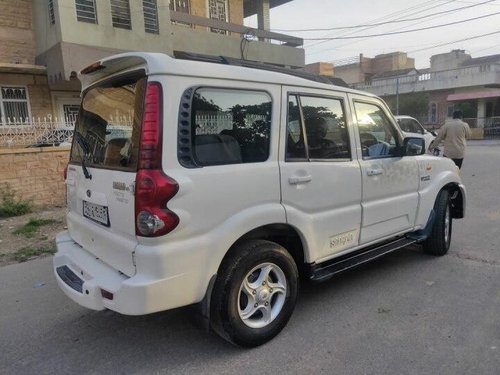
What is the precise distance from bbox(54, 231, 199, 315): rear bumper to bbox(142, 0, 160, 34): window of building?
10960 millimetres

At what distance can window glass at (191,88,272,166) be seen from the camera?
276cm

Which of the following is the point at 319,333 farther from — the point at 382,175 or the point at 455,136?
the point at 455,136

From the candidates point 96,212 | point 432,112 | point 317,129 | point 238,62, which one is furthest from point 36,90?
point 432,112

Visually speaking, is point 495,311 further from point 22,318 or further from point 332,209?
point 22,318

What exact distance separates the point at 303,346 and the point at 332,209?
1113 millimetres

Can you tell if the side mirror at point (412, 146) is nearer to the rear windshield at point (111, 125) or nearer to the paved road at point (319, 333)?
the paved road at point (319, 333)

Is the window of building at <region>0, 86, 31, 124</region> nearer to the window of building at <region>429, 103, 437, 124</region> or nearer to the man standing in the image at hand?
the man standing

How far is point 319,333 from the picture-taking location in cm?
325

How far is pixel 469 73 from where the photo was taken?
37.0m

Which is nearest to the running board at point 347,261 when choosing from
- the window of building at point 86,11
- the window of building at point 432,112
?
the window of building at point 86,11

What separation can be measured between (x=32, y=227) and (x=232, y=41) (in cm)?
1066

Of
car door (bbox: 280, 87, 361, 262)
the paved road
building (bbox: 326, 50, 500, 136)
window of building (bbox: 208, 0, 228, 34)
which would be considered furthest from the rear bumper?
building (bbox: 326, 50, 500, 136)

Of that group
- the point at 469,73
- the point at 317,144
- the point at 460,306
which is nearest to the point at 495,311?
the point at 460,306

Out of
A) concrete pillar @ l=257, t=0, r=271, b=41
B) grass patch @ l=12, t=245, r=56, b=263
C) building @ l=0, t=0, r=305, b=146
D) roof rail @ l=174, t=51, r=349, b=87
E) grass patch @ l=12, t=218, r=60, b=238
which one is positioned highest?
concrete pillar @ l=257, t=0, r=271, b=41
